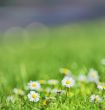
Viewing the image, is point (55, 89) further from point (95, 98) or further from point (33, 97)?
point (95, 98)

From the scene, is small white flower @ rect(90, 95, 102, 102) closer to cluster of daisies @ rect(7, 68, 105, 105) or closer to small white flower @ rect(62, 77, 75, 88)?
cluster of daisies @ rect(7, 68, 105, 105)

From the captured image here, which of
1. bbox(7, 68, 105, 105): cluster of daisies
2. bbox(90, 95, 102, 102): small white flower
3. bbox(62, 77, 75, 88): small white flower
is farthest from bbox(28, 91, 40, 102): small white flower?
bbox(90, 95, 102, 102): small white flower

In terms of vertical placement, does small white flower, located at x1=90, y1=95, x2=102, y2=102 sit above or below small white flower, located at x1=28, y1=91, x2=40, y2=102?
below

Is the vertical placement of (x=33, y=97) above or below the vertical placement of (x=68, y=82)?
below

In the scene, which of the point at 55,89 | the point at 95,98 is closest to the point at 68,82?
the point at 55,89

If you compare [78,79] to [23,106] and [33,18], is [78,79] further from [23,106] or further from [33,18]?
[33,18]

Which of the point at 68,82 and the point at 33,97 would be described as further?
the point at 68,82

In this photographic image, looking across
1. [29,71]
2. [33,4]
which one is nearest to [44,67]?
[29,71]

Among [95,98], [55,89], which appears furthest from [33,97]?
[95,98]

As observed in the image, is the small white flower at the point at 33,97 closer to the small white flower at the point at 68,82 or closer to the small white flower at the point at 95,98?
the small white flower at the point at 68,82

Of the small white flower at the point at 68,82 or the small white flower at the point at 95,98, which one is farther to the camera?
the small white flower at the point at 68,82

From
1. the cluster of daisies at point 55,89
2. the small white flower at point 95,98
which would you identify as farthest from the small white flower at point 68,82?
the small white flower at point 95,98
